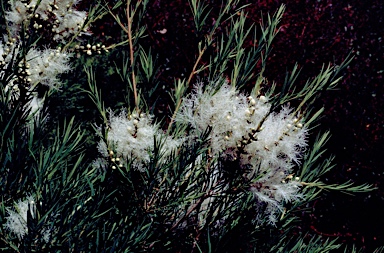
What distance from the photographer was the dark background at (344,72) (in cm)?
296

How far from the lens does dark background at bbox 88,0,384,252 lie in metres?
2.96

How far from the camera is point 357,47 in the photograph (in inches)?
135

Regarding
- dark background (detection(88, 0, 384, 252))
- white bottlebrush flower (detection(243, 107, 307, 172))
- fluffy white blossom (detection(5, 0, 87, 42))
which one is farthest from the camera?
dark background (detection(88, 0, 384, 252))

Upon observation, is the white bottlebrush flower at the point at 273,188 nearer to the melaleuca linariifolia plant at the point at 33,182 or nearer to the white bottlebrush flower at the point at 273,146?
the white bottlebrush flower at the point at 273,146

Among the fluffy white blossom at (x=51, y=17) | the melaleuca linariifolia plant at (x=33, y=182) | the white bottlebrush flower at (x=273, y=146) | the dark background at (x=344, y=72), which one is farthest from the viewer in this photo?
the dark background at (x=344, y=72)

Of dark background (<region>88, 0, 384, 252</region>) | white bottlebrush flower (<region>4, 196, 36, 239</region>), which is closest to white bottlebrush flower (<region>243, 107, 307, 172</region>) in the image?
white bottlebrush flower (<region>4, 196, 36, 239</region>)

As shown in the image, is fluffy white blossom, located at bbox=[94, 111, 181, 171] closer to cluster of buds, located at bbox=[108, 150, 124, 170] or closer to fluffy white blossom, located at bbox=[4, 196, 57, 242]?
cluster of buds, located at bbox=[108, 150, 124, 170]

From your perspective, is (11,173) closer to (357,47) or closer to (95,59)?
(95,59)

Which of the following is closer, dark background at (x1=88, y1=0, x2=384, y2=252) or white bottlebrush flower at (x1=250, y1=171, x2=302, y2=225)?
white bottlebrush flower at (x1=250, y1=171, x2=302, y2=225)

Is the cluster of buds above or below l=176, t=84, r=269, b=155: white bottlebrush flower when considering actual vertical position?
below

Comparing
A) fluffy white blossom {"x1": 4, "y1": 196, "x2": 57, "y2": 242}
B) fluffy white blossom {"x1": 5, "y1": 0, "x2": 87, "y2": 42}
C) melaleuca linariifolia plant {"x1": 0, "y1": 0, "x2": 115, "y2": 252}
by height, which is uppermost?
fluffy white blossom {"x1": 5, "y1": 0, "x2": 87, "y2": 42}

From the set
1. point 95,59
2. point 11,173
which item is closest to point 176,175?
point 11,173

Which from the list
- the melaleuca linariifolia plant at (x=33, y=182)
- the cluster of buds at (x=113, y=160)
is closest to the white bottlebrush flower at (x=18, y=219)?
the melaleuca linariifolia plant at (x=33, y=182)

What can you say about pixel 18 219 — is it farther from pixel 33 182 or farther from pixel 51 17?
pixel 51 17
